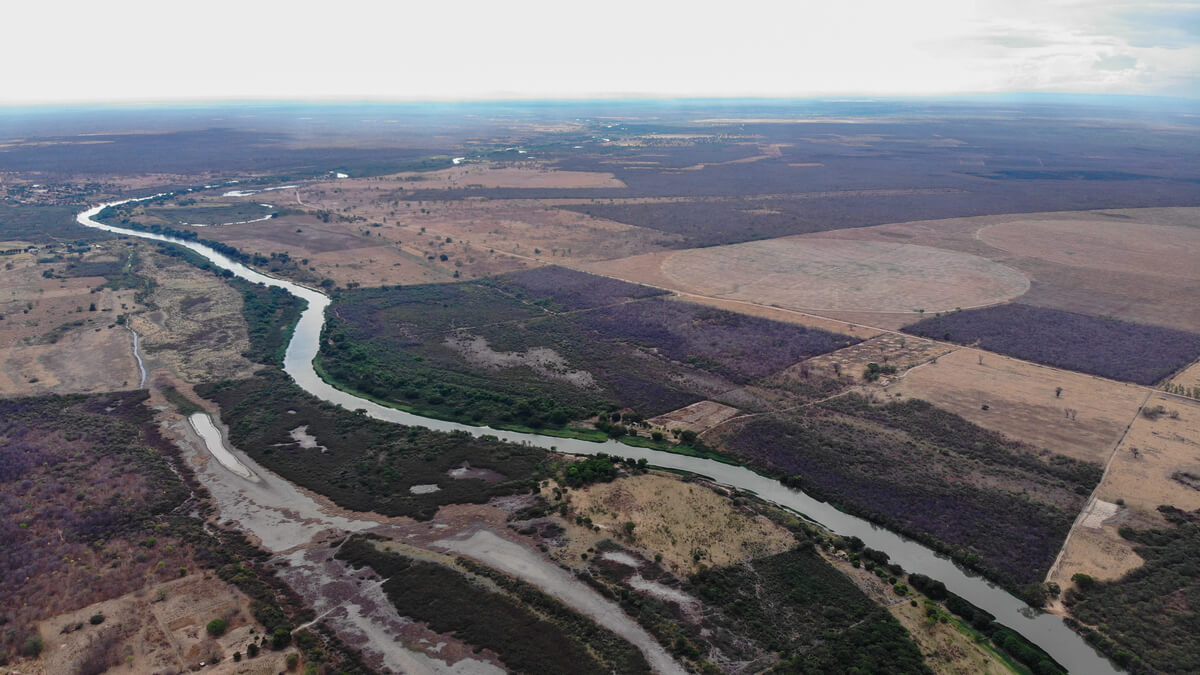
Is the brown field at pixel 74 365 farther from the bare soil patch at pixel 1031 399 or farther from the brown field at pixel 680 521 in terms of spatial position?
the bare soil patch at pixel 1031 399

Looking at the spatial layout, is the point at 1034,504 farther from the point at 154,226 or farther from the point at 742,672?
the point at 154,226

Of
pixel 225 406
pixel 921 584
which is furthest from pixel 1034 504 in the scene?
pixel 225 406

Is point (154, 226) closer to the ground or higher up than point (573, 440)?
higher up

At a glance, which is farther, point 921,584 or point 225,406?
point 225,406

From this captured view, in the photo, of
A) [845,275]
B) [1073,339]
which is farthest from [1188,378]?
[845,275]

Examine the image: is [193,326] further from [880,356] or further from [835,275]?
[835,275]

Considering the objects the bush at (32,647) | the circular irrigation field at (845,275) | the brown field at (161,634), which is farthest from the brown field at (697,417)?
the bush at (32,647)
